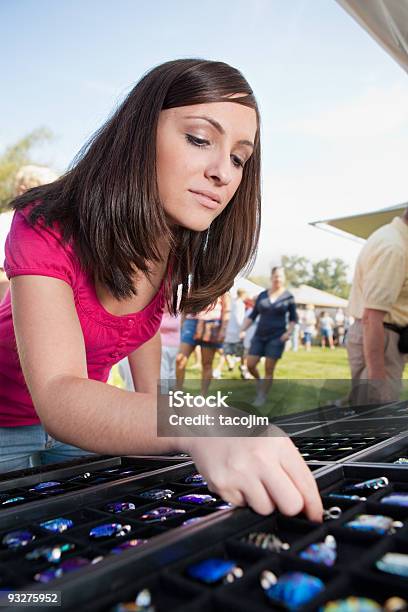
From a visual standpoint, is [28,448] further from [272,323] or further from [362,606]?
[272,323]

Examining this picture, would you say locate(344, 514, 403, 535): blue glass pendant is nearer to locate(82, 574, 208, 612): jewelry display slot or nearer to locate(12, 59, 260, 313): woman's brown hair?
locate(82, 574, 208, 612): jewelry display slot

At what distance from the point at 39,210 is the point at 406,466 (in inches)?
24.0

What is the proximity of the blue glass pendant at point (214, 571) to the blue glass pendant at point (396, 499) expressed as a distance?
175mm

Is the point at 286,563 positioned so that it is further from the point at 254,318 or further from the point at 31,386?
the point at 254,318

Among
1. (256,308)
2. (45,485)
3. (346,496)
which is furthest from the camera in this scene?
(256,308)

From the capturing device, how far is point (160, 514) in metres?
0.46

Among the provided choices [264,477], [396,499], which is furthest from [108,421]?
[396,499]

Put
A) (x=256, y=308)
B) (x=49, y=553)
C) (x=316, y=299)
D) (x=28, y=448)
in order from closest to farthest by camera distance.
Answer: (x=49, y=553)
(x=28, y=448)
(x=256, y=308)
(x=316, y=299)

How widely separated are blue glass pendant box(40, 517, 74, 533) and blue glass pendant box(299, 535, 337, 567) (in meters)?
0.21

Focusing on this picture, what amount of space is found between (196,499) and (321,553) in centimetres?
18

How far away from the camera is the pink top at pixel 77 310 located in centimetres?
71

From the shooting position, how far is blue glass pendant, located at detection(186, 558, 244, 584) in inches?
12.7

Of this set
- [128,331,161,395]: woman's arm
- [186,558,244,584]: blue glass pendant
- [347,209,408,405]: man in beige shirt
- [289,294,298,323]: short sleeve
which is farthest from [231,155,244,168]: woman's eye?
[289,294,298,323]: short sleeve

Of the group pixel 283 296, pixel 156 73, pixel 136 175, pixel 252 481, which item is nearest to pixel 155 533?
pixel 252 481
